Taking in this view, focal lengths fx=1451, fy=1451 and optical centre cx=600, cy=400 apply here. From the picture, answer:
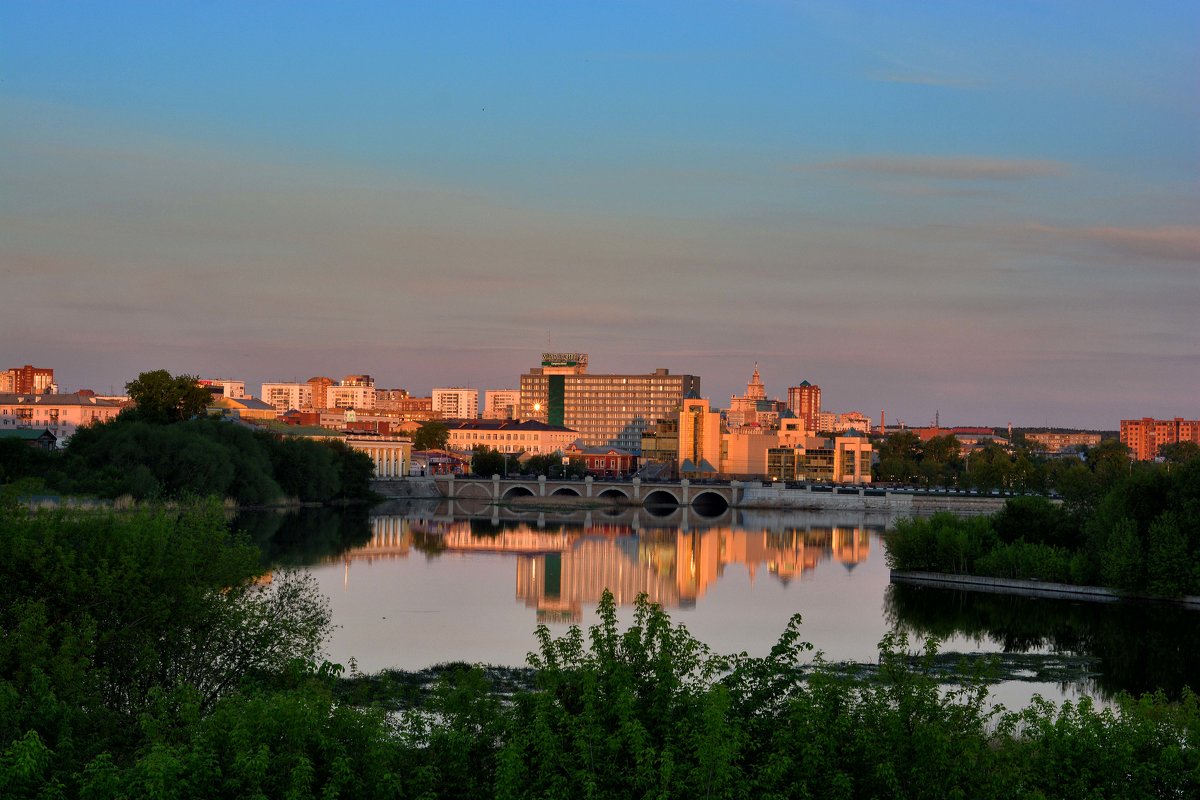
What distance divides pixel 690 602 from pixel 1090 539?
12102 millimetres

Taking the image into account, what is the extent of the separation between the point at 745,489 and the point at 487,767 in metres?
86.7

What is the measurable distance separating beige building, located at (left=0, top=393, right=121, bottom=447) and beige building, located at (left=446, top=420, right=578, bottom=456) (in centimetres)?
3682

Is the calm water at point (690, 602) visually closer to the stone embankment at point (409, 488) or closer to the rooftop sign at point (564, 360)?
the stone embankment at point (409, 488)

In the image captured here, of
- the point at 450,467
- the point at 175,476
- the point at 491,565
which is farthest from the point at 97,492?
the point at 450,467

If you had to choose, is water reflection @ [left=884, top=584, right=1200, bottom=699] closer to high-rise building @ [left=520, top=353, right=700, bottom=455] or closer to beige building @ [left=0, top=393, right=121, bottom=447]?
beige building @ [left=0, top=393, right=121, bottom=447]

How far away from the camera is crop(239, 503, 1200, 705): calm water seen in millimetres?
28438

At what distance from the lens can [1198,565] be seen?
3681 centimetres

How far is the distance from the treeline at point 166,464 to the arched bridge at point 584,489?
21999 mm

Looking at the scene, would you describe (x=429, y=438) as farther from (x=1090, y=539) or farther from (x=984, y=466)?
(x=1090, y=539)

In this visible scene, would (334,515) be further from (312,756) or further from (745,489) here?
(312,756)

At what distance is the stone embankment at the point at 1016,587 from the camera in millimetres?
38406

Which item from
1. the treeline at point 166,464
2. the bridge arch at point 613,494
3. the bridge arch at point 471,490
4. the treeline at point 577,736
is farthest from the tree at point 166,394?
the treeline at point 577,736

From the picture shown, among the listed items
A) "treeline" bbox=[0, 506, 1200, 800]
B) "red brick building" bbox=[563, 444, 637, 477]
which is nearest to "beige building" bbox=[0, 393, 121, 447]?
"red brick building" bbox=[563, 444, 637, 477]

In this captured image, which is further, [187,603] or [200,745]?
[187,603]
